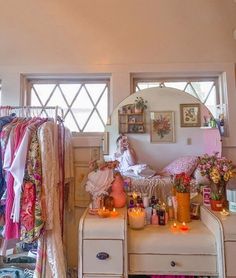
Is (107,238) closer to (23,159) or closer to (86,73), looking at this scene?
(23,159)

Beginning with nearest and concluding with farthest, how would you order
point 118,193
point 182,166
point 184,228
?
point 184,228 < point 118,193 < point 182,166

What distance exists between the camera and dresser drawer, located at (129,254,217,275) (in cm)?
125

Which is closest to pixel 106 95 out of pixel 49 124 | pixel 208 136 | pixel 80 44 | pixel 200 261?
pixel 80 44

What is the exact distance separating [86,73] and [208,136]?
1.09m

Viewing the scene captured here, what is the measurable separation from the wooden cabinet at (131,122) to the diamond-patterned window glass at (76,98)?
17cm

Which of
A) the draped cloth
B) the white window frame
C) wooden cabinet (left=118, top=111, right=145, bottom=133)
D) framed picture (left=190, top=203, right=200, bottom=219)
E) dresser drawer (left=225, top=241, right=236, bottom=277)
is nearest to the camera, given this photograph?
dresser drawer (left=225, top=241, right=236, bottom=277)

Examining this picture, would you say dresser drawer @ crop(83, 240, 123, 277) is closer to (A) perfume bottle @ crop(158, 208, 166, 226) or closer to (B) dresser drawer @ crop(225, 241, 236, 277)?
(A) perfume bottle @ crop(158, 208, 166, 226)

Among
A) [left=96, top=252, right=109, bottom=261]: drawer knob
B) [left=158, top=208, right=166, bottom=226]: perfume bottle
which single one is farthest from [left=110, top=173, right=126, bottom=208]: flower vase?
[left=96, top=252, right=109, bottom=261]: drawer knob

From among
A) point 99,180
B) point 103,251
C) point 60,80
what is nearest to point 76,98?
point 60,80

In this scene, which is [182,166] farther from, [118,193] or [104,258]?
[104,258]

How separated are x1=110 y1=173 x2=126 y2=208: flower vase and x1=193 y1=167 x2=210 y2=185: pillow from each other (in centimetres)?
54

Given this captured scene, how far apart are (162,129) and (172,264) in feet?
3.04

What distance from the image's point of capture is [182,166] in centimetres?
171

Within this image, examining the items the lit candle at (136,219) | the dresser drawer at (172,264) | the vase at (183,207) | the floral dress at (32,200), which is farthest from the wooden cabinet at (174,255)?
the floral dress at (32,200)
